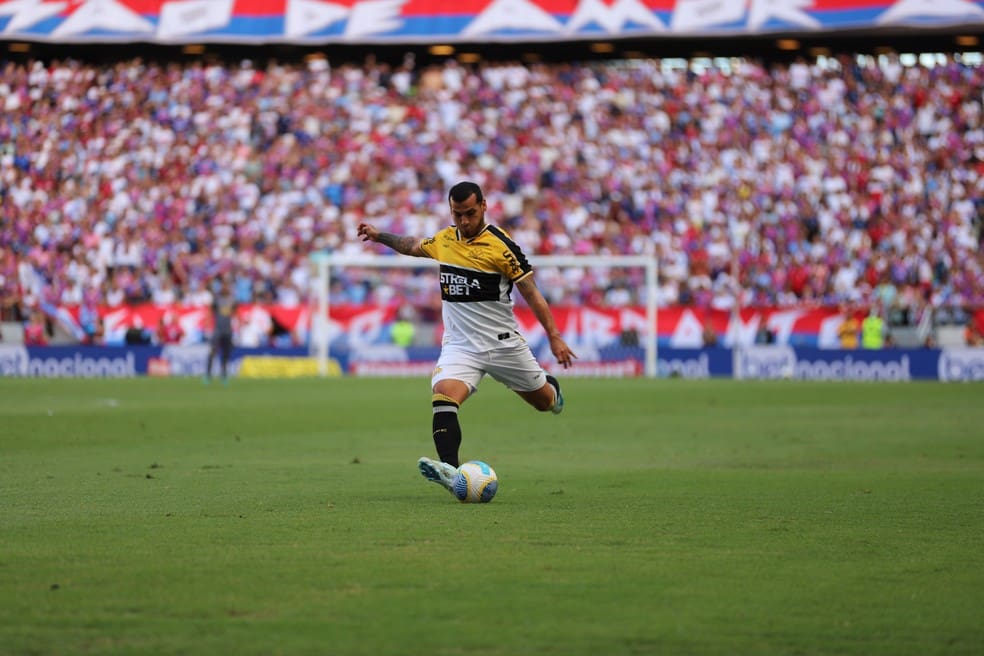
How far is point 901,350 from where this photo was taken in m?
38.0

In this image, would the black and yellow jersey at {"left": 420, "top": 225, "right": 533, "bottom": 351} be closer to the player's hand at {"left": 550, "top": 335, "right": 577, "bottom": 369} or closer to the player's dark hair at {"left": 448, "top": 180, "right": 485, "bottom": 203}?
the player's dark hair at {"left": 448, "top": 180, "right": 485, "bottom": 203}

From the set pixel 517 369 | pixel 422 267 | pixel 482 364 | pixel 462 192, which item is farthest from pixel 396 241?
pixel 422 267

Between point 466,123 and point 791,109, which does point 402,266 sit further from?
point 791,109

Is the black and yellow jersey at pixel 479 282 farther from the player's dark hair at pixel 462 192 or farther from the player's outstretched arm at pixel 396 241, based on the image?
the player's dark hair at pixel 462 192

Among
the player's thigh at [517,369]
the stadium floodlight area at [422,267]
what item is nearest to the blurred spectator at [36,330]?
the stadium floodlight area at [422,267]

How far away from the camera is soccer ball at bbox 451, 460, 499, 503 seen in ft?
34.0

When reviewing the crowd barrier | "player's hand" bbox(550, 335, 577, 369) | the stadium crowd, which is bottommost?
the crowd barrier

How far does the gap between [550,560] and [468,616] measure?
154cm

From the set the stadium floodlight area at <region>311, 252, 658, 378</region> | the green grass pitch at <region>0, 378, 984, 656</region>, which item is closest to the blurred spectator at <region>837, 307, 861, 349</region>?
the stadium floodlight area at <region>311, 252, 658, 378</region>

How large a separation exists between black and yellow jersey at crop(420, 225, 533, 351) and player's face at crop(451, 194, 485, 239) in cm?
7

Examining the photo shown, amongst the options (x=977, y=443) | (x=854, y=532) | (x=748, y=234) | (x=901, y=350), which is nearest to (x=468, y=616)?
(x=854, y=532)

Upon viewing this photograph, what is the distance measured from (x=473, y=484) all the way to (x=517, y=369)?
114cm

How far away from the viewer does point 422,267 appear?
4038cm

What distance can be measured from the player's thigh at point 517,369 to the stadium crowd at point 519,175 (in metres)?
28.0
